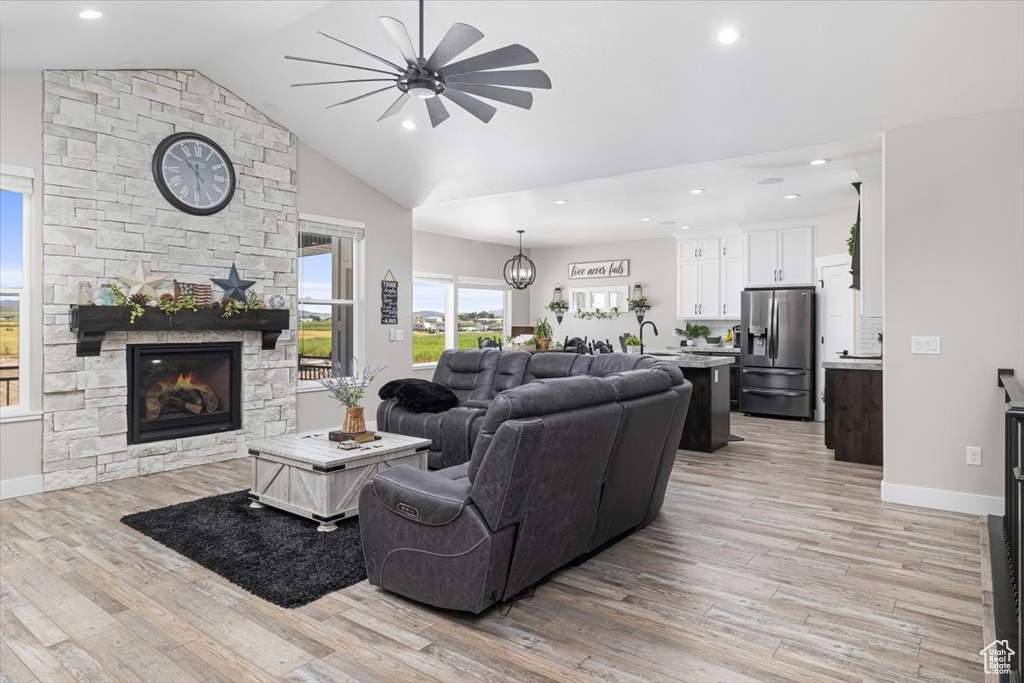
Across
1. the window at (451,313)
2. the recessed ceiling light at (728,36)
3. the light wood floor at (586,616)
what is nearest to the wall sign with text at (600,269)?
the window at (451,313)

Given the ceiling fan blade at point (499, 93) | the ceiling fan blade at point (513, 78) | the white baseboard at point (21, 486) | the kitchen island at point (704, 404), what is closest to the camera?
the ceiling fan blade at point (513, 78)

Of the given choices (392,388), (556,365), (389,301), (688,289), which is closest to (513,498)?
(556,365)

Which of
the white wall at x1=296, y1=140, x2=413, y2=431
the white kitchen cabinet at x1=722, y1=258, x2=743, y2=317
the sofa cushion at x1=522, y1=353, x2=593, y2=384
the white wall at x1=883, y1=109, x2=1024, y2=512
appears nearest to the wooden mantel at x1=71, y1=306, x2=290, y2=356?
the white wall at x1=296, y1=140, x2=413, y2=431

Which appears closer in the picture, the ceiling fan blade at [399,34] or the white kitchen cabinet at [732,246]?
the ceiling fan blade at [399,34]

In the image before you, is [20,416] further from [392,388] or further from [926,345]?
[926,345]

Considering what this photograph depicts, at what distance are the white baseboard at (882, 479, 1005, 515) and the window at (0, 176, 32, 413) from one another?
20.9 feet

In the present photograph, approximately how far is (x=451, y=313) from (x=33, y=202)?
19.9 feet

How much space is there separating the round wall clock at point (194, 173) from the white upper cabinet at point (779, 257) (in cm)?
662

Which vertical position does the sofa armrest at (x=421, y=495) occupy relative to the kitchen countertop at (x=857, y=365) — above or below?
below

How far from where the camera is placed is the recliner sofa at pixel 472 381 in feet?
15.2

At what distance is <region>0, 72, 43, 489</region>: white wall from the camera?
4344 mm

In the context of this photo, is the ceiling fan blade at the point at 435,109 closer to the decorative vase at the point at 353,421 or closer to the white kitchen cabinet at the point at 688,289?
the decorative vase at the point at 353,421

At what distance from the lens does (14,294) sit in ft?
14.5

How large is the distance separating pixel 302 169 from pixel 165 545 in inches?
163
